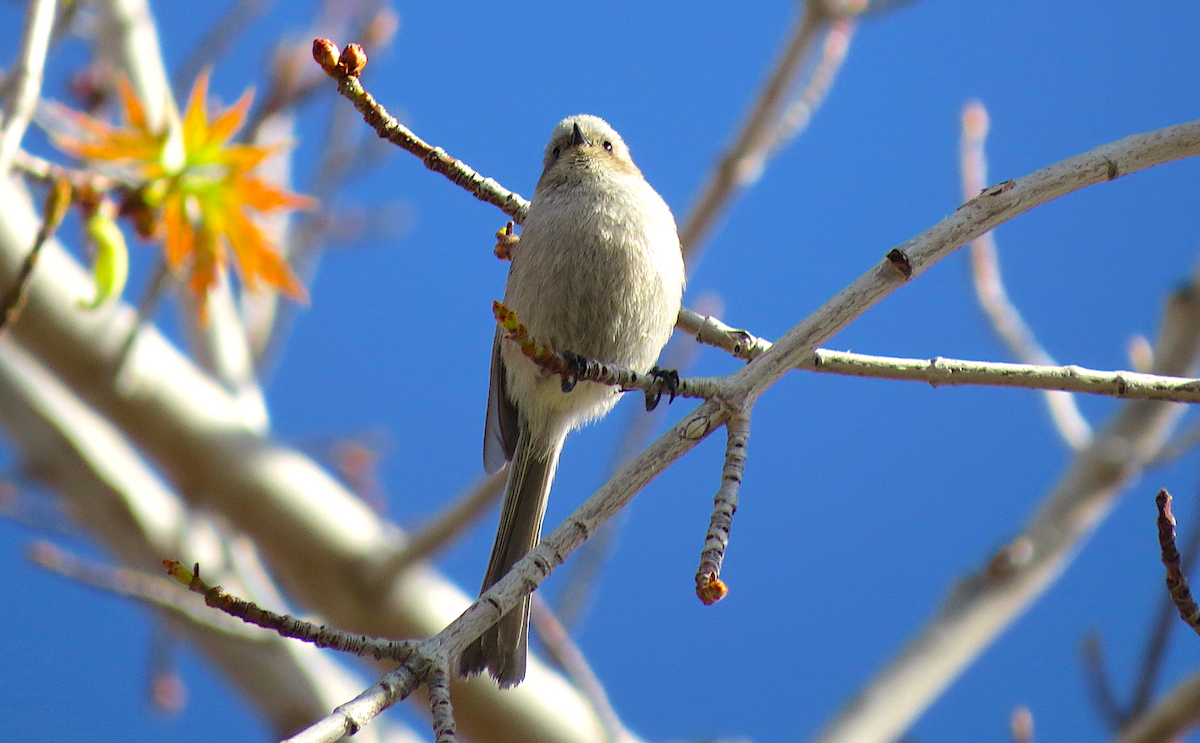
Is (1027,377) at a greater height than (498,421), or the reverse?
(498,421)

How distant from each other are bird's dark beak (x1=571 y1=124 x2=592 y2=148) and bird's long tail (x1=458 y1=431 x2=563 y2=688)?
0.80 metres

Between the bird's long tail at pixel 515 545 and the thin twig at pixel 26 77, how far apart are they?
1140 mm

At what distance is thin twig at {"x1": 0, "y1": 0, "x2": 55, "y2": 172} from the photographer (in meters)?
1.72

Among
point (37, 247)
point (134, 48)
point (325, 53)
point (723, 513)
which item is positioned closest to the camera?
point (723, 513)

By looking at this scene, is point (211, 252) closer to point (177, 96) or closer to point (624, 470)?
point (624, 470)

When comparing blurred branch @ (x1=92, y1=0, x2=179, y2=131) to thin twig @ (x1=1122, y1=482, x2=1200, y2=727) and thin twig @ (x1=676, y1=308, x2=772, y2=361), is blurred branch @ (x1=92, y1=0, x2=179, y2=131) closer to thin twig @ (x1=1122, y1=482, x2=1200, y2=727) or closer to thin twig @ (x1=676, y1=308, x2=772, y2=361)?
thin twig @ (x1=676, y1=308, x2=772, y2=361)

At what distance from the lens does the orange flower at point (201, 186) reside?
226 cm

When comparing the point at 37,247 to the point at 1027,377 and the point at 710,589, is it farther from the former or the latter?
the point at 1027,377

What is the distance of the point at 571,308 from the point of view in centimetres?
231

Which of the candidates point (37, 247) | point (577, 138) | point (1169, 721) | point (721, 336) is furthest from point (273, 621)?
point (1169, 721)

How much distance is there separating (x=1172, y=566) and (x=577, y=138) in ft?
5.98

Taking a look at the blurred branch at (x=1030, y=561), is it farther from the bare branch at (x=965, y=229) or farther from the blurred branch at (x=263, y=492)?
the bare branch at (x=965, y=229)

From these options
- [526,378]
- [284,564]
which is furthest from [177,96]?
[526,378]

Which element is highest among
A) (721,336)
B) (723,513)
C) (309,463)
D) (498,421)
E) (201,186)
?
(309,463)
